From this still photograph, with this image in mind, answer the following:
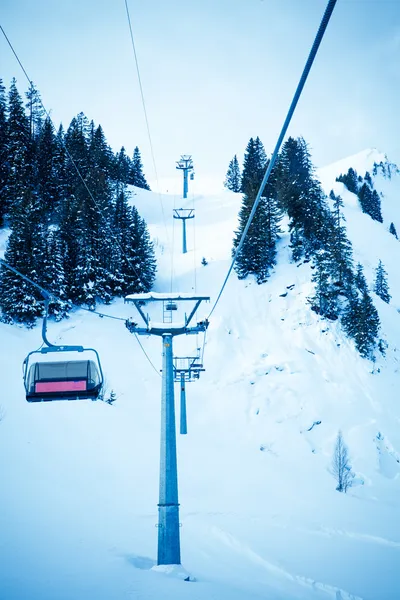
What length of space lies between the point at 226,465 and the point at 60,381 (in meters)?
14.4

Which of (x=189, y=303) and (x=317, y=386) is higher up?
(x=189, y=303)

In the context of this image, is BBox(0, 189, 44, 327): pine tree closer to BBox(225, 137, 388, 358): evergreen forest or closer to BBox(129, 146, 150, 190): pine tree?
BBox(225, 137, 388, 358): evergreen forest

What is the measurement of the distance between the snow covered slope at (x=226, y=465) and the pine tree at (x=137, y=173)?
42.2 metres

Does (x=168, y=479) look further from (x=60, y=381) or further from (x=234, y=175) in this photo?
(x=234, y=175)

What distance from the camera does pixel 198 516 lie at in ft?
50.2

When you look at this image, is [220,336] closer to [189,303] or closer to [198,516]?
[189,303]

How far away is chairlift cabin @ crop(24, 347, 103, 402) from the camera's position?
9805 millimetres

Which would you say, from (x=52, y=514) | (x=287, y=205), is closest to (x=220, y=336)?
(x=287, y=205)

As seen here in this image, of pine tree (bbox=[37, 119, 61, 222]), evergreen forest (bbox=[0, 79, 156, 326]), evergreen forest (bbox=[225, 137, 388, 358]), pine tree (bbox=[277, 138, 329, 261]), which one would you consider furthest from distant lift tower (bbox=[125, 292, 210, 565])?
pine tree (bbox=[37, 119, 61, 222])

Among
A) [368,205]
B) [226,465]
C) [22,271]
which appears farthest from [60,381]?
[368,205]

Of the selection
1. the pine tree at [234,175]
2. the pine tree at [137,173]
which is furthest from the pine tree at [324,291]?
the pine tree at [234,175]

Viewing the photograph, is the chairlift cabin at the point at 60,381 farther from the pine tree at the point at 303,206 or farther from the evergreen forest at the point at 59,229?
the pine tree at the point at 303,206

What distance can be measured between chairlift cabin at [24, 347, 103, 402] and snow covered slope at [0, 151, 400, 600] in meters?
3.91

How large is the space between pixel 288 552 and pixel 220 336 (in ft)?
72.8
